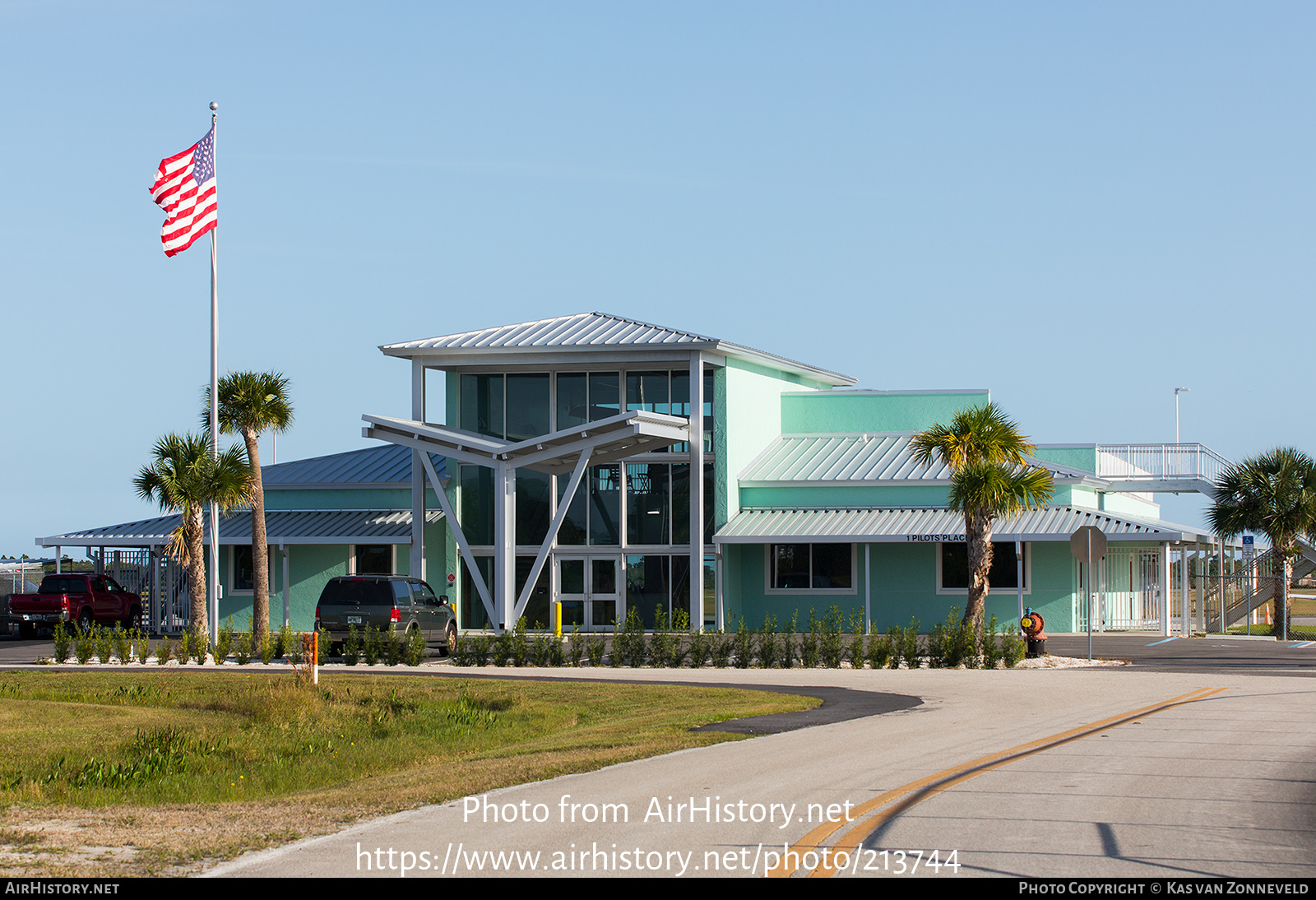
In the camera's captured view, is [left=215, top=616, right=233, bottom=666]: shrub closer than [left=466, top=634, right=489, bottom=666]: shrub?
Yes

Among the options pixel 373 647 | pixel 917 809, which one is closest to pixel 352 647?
pixel 373 647

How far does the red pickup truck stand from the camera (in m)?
35.2

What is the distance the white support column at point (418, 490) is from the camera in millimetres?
35625

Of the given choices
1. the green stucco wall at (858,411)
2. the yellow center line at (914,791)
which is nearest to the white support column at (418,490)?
the green stucco wall at (858,411)

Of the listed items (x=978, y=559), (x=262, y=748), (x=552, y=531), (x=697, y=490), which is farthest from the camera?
(x=697, y=490)

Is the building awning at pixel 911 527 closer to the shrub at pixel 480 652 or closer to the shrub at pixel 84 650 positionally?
the shrub at pixel 480 652

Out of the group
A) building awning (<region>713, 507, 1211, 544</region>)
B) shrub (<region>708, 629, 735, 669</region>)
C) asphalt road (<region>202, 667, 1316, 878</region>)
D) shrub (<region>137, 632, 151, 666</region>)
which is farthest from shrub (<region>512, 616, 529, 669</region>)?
asphalt road (<region>202, 667, 1316, 878</region>)

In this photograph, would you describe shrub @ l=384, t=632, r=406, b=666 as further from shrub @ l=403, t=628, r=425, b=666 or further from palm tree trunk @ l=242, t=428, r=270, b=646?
palm tree trunk @ l=242, t=428, r=270, b=646

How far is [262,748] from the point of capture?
14914mm

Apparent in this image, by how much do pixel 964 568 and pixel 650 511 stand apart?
8.06 m

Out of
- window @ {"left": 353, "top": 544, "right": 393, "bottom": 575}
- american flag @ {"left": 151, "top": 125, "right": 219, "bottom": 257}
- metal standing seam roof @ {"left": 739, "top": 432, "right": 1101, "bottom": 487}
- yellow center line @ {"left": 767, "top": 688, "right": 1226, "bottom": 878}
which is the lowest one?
yellow center line @ {"left": 767, "top": 688, "right": 1226, "bottom": 878}

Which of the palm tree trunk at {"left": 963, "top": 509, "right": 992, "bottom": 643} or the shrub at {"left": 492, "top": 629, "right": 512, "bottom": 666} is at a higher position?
the palm tree trunk at {"left": 963, "top": 509, "right": 992, "bottom": 643}

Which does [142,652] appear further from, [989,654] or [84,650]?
[989,654]

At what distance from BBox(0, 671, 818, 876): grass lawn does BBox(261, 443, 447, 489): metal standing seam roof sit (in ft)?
52.4
